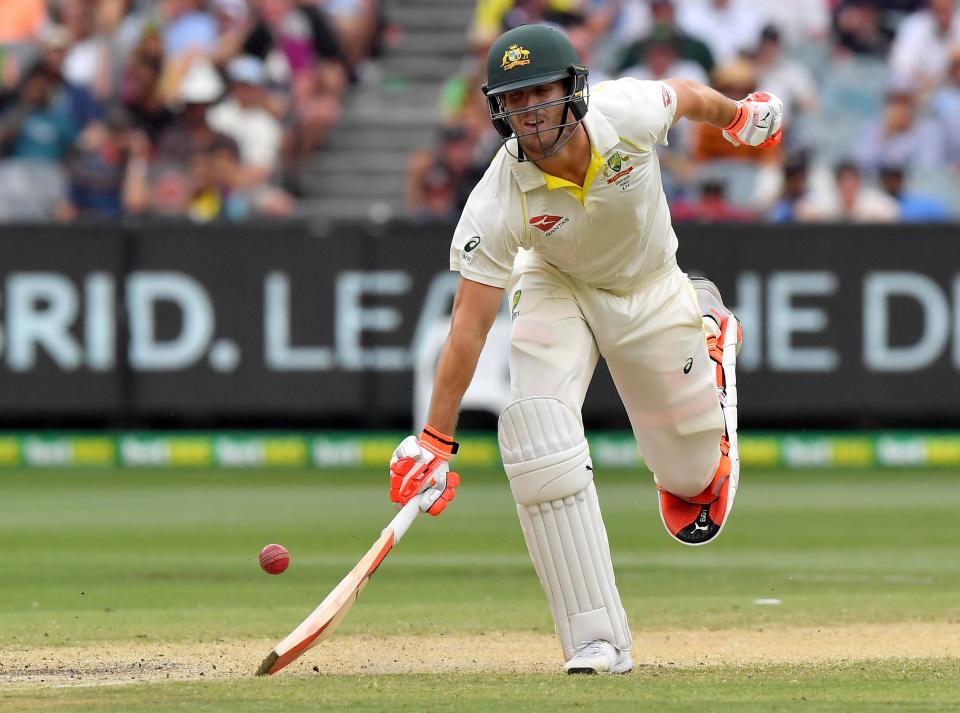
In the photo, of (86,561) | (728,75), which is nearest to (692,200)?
(728,75)

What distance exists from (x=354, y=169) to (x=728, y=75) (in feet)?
9.02

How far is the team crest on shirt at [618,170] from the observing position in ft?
17.0

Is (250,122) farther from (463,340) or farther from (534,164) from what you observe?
(463,340)

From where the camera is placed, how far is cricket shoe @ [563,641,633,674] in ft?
16.7

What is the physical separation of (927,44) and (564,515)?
9.01 meters

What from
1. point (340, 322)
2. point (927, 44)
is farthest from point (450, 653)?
point (927, 44)

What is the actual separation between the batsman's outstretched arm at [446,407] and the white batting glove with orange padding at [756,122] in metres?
1.11

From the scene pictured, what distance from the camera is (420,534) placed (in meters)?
9.22

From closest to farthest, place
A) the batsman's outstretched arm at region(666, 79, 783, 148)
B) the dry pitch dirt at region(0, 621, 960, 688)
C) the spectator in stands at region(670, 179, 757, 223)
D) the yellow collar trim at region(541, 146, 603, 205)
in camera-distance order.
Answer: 1. the yellow collar trim at region(541, 146, 603, 205)
2. the dry pitch dirt at region(0, 621, 960, 688)
3. the batsman's outstretched arm at region(666, 79, 783, 148)
4. the spectator in stands at region(670, 179, 757, 223)

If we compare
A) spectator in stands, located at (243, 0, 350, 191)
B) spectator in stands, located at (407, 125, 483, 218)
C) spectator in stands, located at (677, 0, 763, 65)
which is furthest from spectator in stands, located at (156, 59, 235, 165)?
spectator in stands, located at (677, 0, 763, 65)

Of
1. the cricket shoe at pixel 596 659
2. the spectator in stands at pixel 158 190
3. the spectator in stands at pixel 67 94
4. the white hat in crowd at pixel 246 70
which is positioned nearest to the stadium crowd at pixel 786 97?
the white hat in crowd at pixel 246 70

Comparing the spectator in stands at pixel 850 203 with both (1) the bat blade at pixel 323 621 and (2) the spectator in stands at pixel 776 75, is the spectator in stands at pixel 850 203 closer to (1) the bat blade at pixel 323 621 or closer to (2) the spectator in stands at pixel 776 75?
(2) the spectator in stands at pixel 776 75

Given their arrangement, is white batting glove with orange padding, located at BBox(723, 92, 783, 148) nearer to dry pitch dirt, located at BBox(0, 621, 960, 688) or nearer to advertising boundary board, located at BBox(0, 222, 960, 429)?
dry pitch dirt, located at BBox(0, 621, 960, 688)

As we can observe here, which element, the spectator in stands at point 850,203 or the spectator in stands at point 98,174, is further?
the spectator in stands at point 98,174
